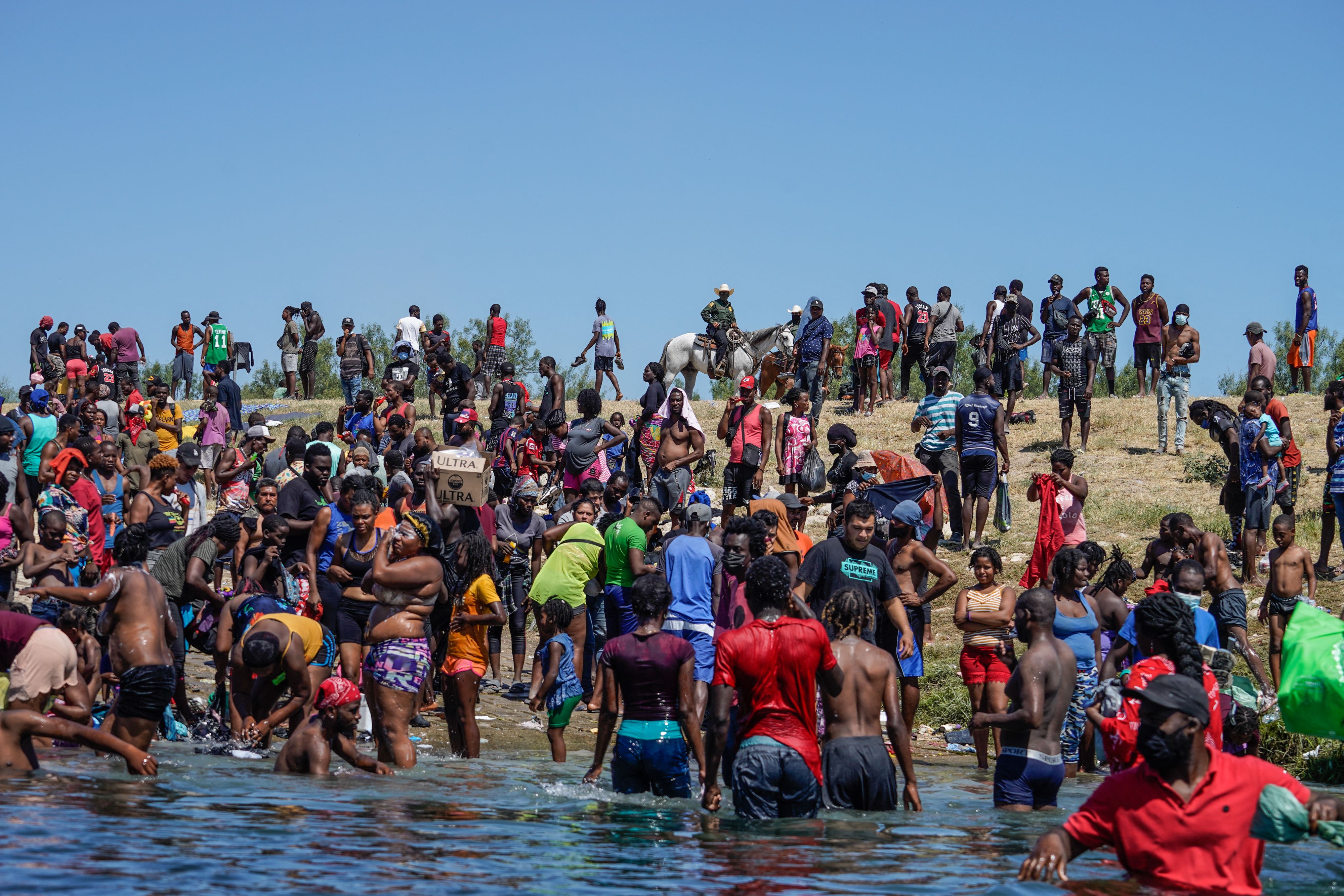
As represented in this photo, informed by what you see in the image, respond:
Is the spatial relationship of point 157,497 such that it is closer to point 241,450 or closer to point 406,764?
point 406,764

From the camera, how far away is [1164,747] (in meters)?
4.90

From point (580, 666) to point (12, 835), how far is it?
17.7ft

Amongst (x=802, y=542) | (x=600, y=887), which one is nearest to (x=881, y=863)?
(x=600, y=887)

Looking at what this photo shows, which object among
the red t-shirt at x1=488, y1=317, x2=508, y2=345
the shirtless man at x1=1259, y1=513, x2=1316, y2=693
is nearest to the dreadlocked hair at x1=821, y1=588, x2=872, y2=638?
the shirtless man at x1=1259, y1=513, x2=1316, y2=693

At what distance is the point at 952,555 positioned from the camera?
1620 cm

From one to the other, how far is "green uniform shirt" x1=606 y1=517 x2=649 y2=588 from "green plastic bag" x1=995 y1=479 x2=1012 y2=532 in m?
7.39

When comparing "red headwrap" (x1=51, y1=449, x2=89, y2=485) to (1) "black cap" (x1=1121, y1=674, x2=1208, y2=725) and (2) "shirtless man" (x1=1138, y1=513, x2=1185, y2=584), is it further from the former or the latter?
(1) "black cap" (x1=1121, y1=674, x2=1208, y2=725)

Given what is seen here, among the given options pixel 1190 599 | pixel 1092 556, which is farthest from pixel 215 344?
pixel 1190 599

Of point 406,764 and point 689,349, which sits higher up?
point 689,349

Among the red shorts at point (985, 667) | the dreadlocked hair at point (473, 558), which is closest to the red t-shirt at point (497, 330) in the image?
the dreadlocked hair at point (473, 558)

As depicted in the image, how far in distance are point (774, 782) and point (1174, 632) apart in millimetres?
2033

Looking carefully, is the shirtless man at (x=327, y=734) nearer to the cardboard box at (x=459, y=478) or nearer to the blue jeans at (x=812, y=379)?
the cardboard box at (x=459, y=478)

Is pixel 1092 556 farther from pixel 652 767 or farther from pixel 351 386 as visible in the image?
pixel 351 386

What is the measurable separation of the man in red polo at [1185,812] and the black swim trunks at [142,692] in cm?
593
